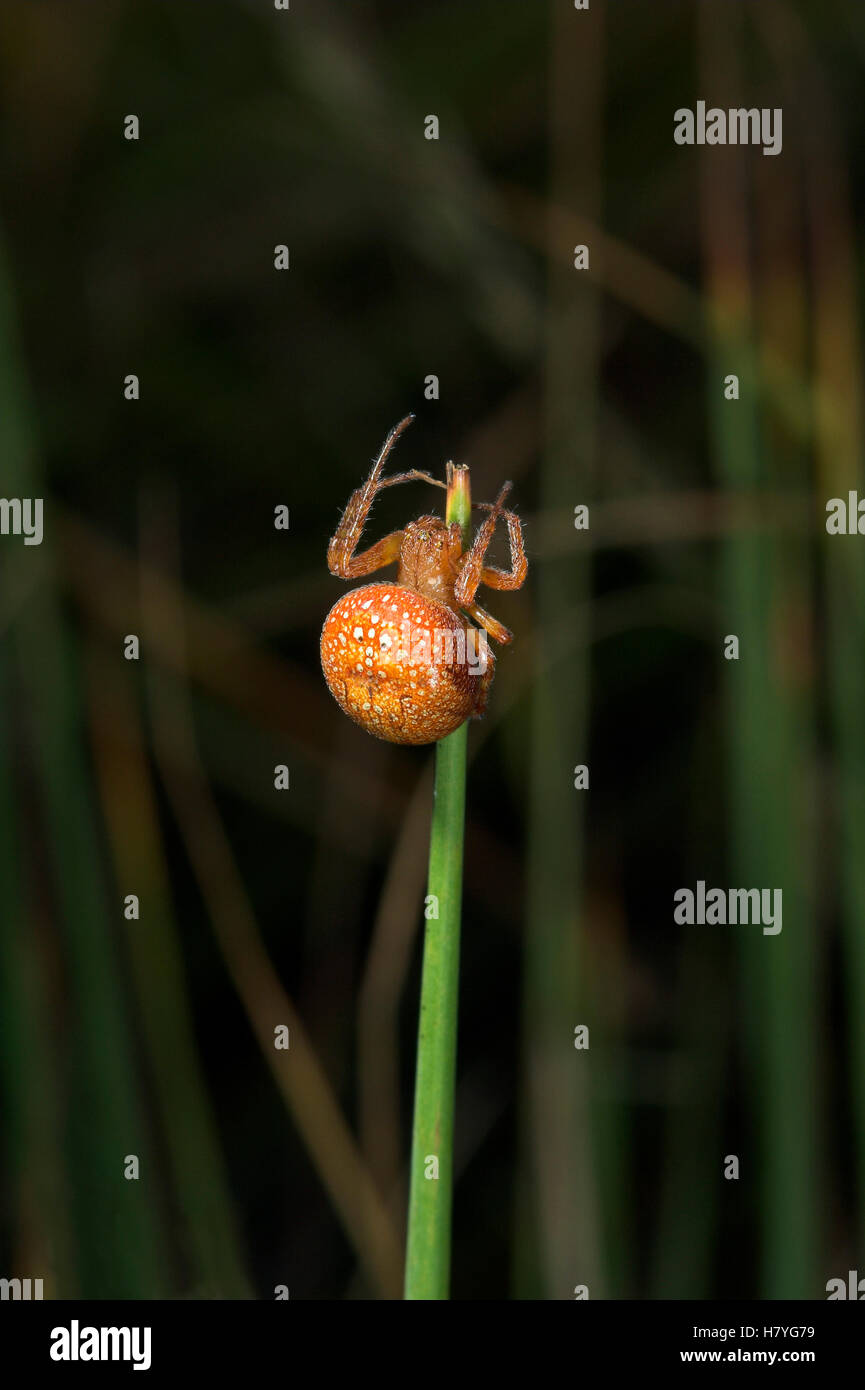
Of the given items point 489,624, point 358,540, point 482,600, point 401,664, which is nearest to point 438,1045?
point 401,664

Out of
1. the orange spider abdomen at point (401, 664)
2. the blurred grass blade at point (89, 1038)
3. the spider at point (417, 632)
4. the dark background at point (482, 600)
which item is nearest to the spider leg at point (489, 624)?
the spider at point (417, 632)

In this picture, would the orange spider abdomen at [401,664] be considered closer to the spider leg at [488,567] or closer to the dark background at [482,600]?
the spider leg at [488,567]

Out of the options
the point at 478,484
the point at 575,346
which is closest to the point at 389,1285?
the point at 478,484

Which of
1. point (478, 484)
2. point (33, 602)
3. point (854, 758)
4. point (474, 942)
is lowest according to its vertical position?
point (474, 942)

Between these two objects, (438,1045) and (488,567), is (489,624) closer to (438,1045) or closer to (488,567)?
(488,567)

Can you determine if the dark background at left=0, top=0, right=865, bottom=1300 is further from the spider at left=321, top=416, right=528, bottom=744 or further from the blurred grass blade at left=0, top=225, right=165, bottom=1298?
the spider at left=321, top=416, right=528, bottom=744
